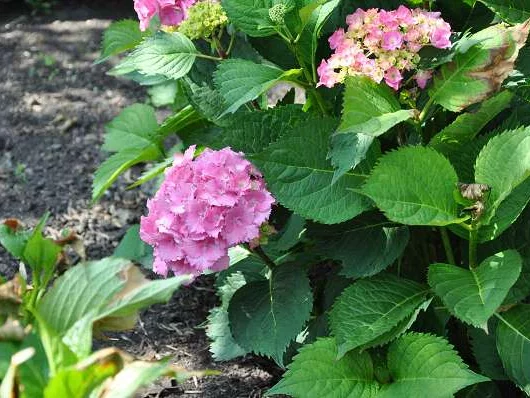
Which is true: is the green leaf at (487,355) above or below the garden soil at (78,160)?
above

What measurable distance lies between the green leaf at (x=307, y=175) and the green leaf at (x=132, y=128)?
36.0 inches

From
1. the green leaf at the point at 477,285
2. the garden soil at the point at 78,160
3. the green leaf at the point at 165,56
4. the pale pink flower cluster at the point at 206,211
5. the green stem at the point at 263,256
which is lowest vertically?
the garden soil at the point at 78,160

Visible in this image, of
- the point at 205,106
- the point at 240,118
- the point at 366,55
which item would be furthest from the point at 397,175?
the point at 205,106

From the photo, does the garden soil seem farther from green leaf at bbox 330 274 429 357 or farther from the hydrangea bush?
green leaf at bbox 330 274 429 357

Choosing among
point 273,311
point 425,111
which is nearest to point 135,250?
point 273,311

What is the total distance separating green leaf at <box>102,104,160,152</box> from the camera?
279 cm

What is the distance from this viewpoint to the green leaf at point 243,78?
1.91 metres

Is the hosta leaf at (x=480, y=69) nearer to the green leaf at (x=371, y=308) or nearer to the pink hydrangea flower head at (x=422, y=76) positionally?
the pink hydrangea flower head at (x=422, y=76)

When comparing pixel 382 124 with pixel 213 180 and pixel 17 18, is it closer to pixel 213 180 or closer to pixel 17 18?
pixel 213 180

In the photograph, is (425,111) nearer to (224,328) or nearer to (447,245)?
(447,245)

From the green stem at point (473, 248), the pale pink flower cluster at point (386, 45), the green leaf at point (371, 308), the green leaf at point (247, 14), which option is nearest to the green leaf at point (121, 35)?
the green leaf at point (247, 14)

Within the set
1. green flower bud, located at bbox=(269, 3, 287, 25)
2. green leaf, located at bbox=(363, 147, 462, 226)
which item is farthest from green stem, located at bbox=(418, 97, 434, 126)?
green flower bud, located at bbox=(269, 3, 287, 25)

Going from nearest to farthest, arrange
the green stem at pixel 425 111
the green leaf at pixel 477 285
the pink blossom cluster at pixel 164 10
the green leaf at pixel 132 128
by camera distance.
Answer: the green leaf at pixel 477 285 → the green stem at pixel 425 111 → the pink blossom cluster at pixel 164 10 → the green leaf at pixel 132 128

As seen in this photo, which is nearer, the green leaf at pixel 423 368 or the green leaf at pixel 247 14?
the green leaf at pixel 423 368
